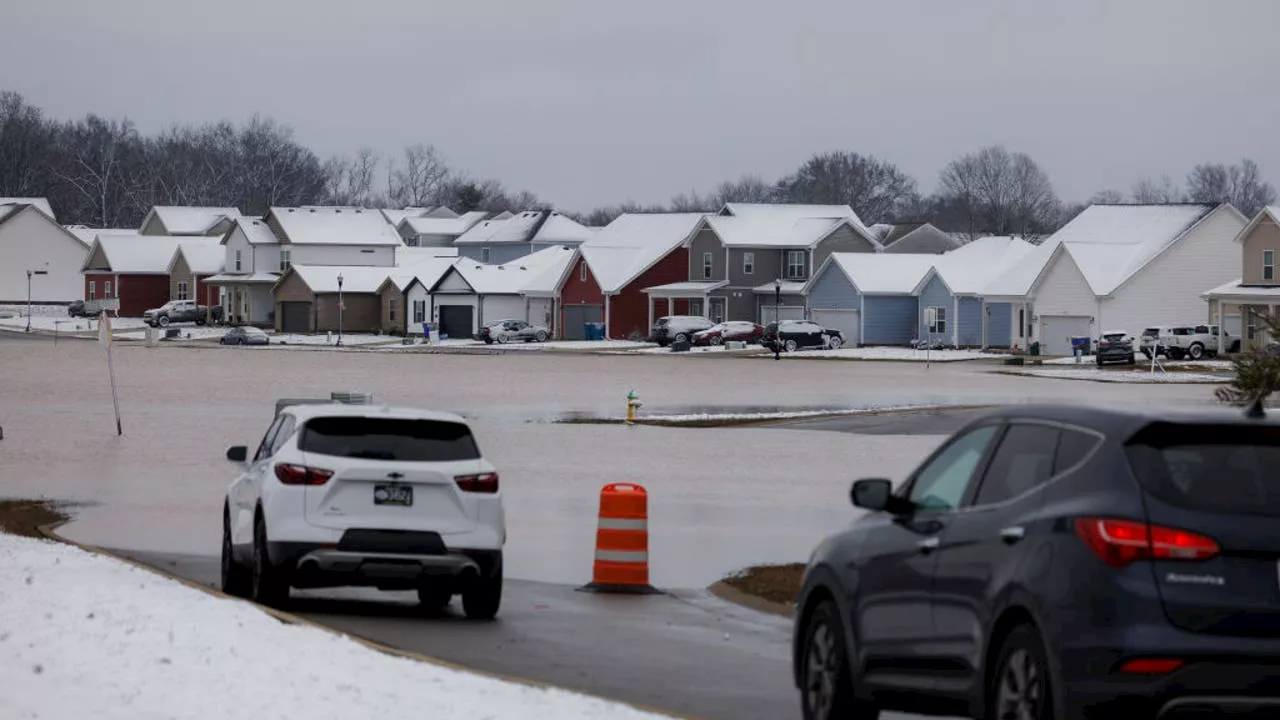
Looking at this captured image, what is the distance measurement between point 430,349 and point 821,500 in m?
84.7

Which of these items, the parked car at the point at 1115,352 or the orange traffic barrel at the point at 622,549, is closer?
the orange traffic barrel at the point at 622,549

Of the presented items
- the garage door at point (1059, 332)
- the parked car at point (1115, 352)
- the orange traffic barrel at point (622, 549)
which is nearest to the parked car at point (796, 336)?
the garage door at point (1059, 332)

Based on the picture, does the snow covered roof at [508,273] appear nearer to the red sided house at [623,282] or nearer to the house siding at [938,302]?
the red sided house at [623,282]

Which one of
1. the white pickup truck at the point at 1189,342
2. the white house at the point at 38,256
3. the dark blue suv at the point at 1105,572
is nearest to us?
the dark blue suv at the point at 1105,572

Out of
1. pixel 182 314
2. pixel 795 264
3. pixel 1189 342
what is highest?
pixel 795 264

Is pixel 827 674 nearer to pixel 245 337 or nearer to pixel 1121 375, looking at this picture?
pixel 1121 375

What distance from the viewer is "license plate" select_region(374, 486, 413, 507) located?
1659cm

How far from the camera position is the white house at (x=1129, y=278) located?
102m

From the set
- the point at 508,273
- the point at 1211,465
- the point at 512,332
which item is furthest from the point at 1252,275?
the point at 1211,465

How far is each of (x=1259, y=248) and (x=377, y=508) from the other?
3300 inches

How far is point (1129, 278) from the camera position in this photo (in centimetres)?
10175

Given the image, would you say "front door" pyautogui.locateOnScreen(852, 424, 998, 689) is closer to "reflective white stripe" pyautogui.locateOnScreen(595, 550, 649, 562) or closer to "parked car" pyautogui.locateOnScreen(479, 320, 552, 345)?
"reflective white stripe" pyautogui.locateOnScreen(595, 550, 649, 562)

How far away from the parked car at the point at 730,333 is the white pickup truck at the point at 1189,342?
2617 cm

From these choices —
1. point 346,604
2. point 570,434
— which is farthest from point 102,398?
point 346,604
